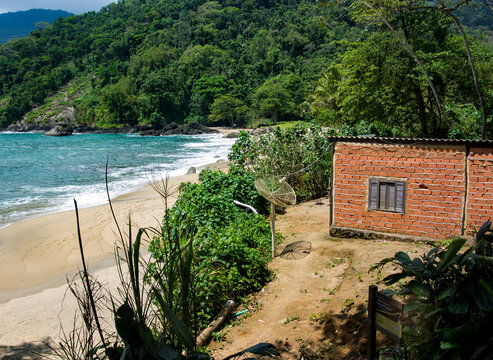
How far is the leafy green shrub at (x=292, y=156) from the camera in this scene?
1119 cm

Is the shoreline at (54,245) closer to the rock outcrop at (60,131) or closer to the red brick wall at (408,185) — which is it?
the red brick wall at (408,185)

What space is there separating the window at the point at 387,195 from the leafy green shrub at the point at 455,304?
471cm

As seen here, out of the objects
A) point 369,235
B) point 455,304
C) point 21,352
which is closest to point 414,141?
point 369,235

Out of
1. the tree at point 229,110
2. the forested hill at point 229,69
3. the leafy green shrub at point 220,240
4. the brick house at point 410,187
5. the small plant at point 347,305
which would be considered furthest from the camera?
the tree at point 229,110

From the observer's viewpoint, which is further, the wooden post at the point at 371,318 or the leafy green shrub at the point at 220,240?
the leafy green shrub at the point at 220,240

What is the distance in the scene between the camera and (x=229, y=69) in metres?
75.3

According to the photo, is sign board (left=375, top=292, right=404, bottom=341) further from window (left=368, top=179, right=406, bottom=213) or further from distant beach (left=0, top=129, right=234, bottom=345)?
window (left=368, top=179, right=406, bottom=213)

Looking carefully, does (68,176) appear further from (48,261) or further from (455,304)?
(455,304)

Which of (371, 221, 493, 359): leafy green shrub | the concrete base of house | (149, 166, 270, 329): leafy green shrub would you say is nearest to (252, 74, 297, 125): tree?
(149, 166, 270, 329): leafy green shrub

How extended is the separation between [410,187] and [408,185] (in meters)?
0.05

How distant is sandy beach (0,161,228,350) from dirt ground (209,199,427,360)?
1990 millimetres

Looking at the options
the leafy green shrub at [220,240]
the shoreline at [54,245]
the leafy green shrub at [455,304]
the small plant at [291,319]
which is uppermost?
the leafy green shrub at [455,304]

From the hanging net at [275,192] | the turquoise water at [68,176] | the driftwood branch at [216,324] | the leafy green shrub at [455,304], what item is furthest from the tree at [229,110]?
the leafy green shrub at [455,304]

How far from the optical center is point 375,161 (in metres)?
6.99
